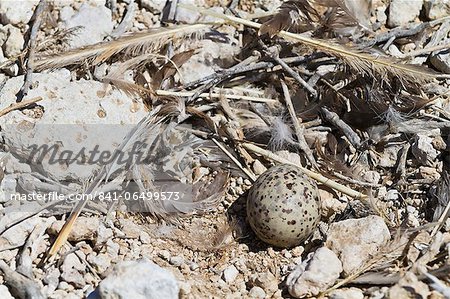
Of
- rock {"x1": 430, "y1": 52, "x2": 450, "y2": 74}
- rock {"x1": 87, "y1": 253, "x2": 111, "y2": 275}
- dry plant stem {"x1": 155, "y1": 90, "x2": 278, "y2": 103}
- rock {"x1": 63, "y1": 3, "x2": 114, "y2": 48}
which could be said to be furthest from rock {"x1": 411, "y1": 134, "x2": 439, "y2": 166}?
rock {"x1": 63, "y1": 3, "x2": 114, "y2": 48}

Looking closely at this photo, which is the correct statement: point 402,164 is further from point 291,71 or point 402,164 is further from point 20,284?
point 20,284

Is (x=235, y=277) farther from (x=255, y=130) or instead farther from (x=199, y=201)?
(x=255, y=130)

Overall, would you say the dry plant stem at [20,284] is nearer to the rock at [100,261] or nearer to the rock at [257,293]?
the rock at [100,261]

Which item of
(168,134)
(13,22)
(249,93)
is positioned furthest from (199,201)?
(13,22)

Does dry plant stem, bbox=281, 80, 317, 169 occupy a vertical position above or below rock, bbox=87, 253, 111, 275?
above

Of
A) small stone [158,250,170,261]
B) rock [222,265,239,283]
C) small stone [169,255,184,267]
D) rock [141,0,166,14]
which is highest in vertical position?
rock [141,0,166,14]

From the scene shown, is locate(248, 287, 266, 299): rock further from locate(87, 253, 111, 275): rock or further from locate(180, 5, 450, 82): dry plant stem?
locate(180, 5, 450, 82): dry plant stem
